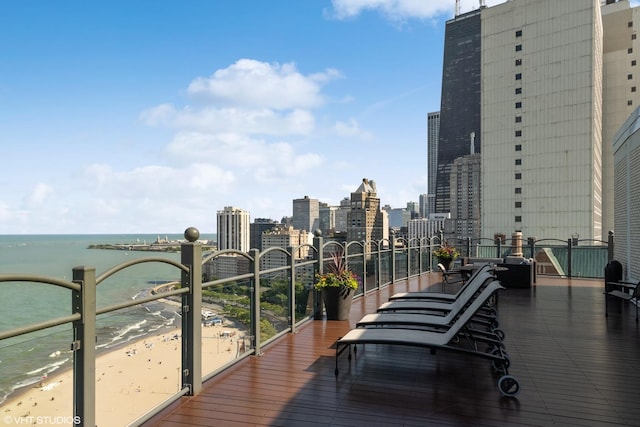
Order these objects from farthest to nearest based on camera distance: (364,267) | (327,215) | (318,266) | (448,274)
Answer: (327,215) < (448,274) < (364,267) < (318,266)

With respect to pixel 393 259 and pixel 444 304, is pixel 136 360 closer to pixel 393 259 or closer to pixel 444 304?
pixel 444 304

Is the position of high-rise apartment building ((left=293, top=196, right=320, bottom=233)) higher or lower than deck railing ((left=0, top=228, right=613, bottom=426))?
higher

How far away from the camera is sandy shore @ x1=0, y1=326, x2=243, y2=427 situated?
2576 millimetres

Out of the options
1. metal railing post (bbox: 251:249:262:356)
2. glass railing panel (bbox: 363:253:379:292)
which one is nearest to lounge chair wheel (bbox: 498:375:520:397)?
metal railing post (bbox: 251:249:262:356)

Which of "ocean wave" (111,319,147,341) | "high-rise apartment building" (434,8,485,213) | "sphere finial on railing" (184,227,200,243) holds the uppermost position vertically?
"high-rise apartment building" (434,8,485,213)

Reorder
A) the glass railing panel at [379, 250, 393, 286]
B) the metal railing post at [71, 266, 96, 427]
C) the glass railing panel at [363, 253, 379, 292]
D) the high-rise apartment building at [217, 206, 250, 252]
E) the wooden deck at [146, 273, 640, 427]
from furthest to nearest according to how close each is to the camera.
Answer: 1. the high-rise apartment building at [217, 206, 250, 252]
2. the glass railing panel at [379, 250, 393, 286]
3. the glass railing panel at [363, 253, 379, 292]
4. the wooden deck at [146, 273, 640, 427]
5. the metal railing post at [71, 266, 96, 427]

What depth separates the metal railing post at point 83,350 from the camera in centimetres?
272

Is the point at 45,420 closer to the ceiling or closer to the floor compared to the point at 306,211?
closer to the floor

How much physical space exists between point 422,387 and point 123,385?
2683 mm

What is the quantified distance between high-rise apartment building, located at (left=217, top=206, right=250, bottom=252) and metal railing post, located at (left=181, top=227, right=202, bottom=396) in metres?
29.4

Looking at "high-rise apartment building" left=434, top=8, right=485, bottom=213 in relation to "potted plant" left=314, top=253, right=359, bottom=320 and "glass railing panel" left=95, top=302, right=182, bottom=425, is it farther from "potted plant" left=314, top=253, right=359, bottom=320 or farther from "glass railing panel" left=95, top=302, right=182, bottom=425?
"glass railing panel" left=95, top=302, right=182, bottom=425

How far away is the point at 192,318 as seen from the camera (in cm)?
396

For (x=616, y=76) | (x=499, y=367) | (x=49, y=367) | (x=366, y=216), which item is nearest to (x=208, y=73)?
(x=366, y=216)

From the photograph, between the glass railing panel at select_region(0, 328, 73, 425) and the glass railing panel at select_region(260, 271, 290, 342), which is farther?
the glass railing panel at select_region(260, 271, 290, 342)
